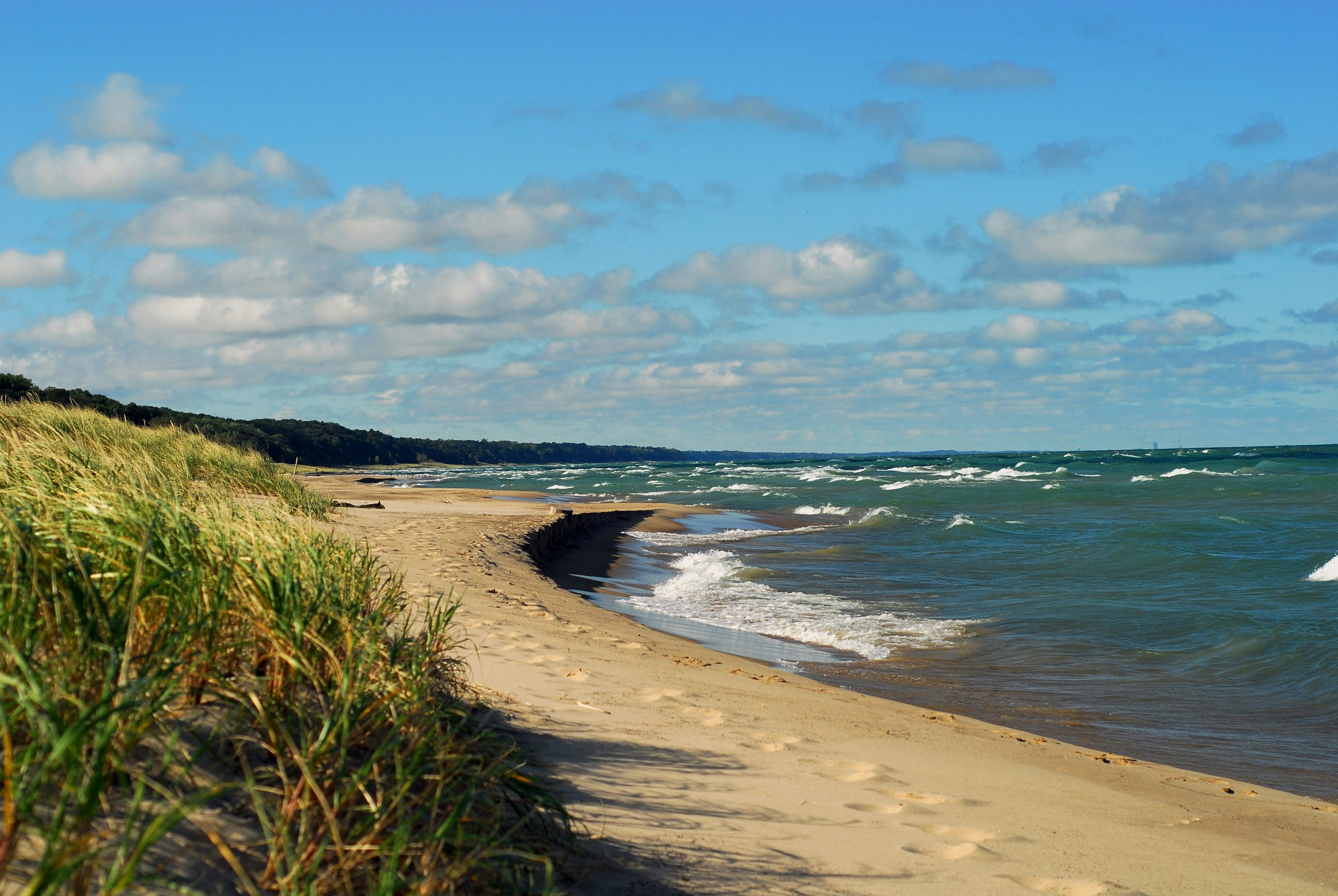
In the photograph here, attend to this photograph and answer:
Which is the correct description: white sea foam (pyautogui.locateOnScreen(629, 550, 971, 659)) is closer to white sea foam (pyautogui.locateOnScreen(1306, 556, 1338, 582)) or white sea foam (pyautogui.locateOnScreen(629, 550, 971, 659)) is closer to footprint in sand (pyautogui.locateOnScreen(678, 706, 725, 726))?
footprint in sand (pyautogui.locateOnScreen(678, 706, 725, 726))

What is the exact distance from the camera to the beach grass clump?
1959mm

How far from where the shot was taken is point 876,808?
13.0ft

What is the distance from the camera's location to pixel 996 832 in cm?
389

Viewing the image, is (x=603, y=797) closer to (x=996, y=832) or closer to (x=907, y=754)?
(x=996, y=832)

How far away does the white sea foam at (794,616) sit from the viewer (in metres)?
10.5

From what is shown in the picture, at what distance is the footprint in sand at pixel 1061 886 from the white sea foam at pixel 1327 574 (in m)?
13.5

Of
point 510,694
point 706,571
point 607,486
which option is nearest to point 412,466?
point 607,486

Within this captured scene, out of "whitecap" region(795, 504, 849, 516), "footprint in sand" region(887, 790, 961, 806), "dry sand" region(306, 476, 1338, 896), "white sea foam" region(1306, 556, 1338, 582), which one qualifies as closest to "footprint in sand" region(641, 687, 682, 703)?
"dry sand" region(306, 476, 1338, 896)

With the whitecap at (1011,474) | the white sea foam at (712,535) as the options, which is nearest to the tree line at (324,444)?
the white sea foam at (712,535)

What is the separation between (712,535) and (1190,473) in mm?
34321

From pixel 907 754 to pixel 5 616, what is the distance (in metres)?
4.26

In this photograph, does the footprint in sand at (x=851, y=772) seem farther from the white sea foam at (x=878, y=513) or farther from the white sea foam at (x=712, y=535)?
the white sea foam at (x=878, y=513)

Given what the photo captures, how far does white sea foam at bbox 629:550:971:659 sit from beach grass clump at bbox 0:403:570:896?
24.3 feet

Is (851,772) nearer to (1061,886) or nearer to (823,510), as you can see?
(1061,886)
